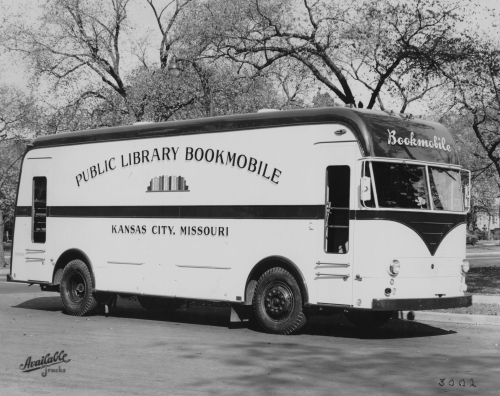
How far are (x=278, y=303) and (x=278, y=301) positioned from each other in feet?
0.11

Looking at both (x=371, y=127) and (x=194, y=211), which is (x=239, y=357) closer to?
(x=371, y=127)

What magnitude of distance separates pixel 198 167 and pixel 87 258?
3329 millimetres

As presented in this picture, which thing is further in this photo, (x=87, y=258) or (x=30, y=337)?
(x=87, y=258)

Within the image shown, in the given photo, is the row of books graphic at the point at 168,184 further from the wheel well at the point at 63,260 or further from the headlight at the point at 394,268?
the headlight at the point at 394,268

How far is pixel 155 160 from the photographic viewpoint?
16.2 m

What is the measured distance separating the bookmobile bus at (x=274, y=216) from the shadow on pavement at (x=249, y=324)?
1.27 feet

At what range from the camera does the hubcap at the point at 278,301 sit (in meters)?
13.9

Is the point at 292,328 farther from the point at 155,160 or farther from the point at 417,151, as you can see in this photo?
the point at 155,160

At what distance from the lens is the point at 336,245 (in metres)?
13.5

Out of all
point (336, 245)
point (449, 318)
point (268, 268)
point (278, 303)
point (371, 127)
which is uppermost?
point (371, 127)

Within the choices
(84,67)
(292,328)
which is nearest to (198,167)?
(292,328)

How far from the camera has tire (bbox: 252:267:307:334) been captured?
13.7 m

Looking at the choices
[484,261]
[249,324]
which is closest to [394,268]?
[249,324]

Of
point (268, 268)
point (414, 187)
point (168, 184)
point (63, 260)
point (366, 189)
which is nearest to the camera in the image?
point (366, 189)
